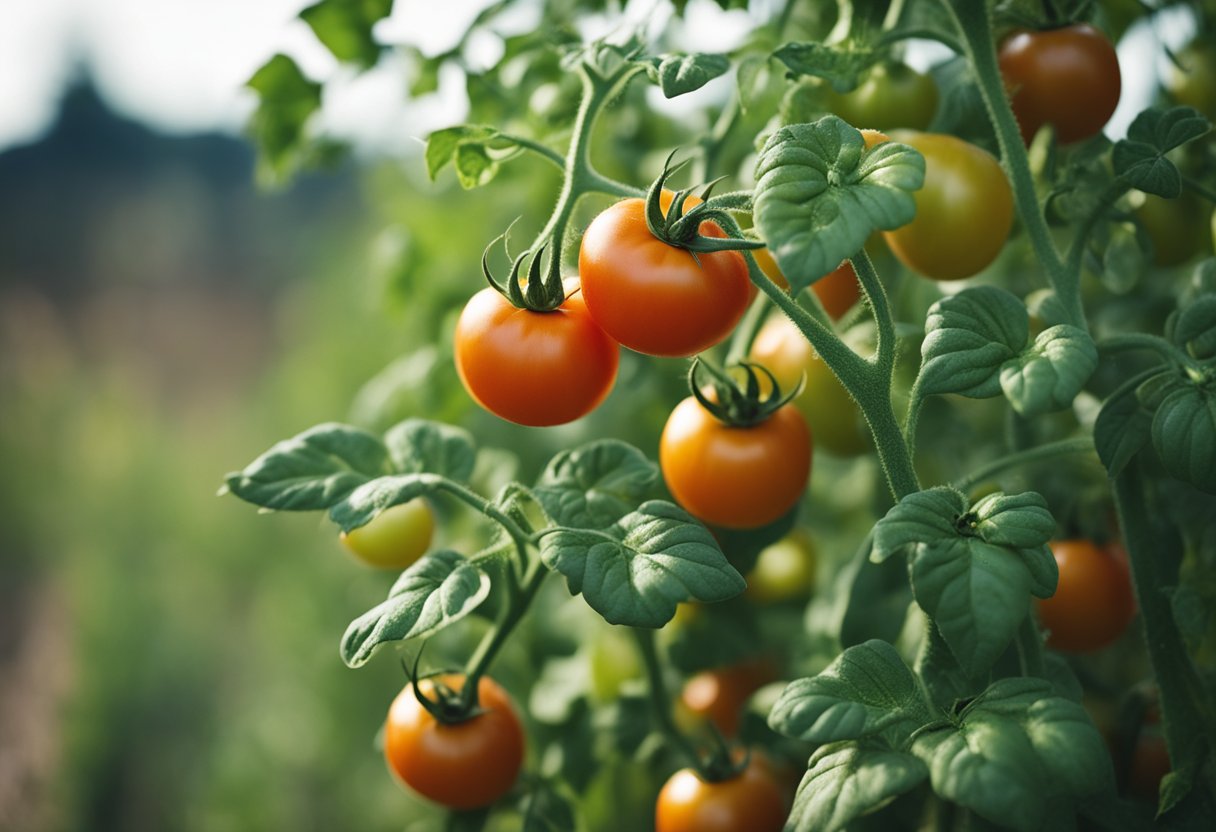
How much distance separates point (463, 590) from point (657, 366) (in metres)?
0.44

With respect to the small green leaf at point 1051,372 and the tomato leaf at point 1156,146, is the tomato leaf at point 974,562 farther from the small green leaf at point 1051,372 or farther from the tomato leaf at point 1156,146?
the tomato leaf at point 1156,146

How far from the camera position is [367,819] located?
5.59 ft

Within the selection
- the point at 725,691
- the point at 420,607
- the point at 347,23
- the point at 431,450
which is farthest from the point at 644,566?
the point at 347,23

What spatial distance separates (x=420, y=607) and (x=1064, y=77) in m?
0.52

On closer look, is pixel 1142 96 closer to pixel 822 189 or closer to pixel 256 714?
pixel 822 189

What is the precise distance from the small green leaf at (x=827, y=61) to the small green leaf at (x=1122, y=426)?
232mm

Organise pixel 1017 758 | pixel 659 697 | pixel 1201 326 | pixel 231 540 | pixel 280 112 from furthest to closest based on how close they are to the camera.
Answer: pixel 231 540 → pixel 280 112 → pixel 659 697 → pixel 1201 326 → pixel 1017 758

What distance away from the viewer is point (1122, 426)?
547mm

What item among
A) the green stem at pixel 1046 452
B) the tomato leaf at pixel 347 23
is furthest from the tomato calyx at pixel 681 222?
the tomato leaf at pixel 347 23

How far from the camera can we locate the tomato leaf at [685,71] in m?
0.52

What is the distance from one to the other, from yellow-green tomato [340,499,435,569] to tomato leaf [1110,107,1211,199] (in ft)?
1.66

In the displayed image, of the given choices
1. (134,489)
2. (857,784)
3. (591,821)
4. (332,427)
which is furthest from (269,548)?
(857,784)

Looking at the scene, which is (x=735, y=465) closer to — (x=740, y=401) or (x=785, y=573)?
(x=740, y=401)

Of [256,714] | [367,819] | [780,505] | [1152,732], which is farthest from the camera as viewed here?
[256,714]
